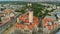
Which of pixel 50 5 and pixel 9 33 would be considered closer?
pixel 9 33

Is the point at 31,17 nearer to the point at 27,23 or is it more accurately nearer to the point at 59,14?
the point at 27,23

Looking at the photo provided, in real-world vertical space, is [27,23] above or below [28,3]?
below

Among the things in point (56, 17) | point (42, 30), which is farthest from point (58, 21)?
point (42, 30)

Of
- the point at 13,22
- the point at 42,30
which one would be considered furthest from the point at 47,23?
the point at 13,22

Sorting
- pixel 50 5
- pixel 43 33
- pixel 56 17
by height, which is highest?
pixel 50 5

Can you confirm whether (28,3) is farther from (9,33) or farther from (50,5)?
(9,33)

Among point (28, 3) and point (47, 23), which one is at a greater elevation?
point (28, 3)
